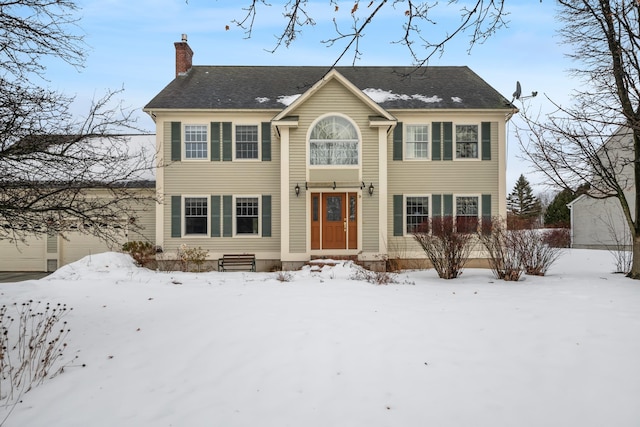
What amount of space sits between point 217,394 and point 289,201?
10.0 meters

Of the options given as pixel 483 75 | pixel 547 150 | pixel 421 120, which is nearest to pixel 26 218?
pixel 547 150

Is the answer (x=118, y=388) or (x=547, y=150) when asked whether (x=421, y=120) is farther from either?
(x=118, y=388)

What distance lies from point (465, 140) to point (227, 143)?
348 inches

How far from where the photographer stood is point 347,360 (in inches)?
198

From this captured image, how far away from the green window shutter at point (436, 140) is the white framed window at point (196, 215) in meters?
8.54

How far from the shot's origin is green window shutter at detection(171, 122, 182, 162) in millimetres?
15070

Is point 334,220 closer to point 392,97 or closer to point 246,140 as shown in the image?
point 246,140

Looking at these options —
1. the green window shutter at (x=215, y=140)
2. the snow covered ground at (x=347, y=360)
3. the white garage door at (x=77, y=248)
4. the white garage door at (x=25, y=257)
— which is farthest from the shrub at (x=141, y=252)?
the snow covered ground at (x=347, y=360)

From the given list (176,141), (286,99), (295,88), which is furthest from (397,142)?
(176,141)

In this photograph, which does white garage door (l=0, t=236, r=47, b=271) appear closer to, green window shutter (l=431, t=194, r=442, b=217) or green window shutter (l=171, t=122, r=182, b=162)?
green window shutter (l=171, t=122, r=182, b=162)

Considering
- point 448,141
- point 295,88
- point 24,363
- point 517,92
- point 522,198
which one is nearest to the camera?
point 24,363

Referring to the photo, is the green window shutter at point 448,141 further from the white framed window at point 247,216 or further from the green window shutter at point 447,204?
the white framed window at point 247,216

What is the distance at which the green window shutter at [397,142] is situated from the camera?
15289mm

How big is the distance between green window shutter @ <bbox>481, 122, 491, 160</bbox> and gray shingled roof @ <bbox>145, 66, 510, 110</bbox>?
717mm
